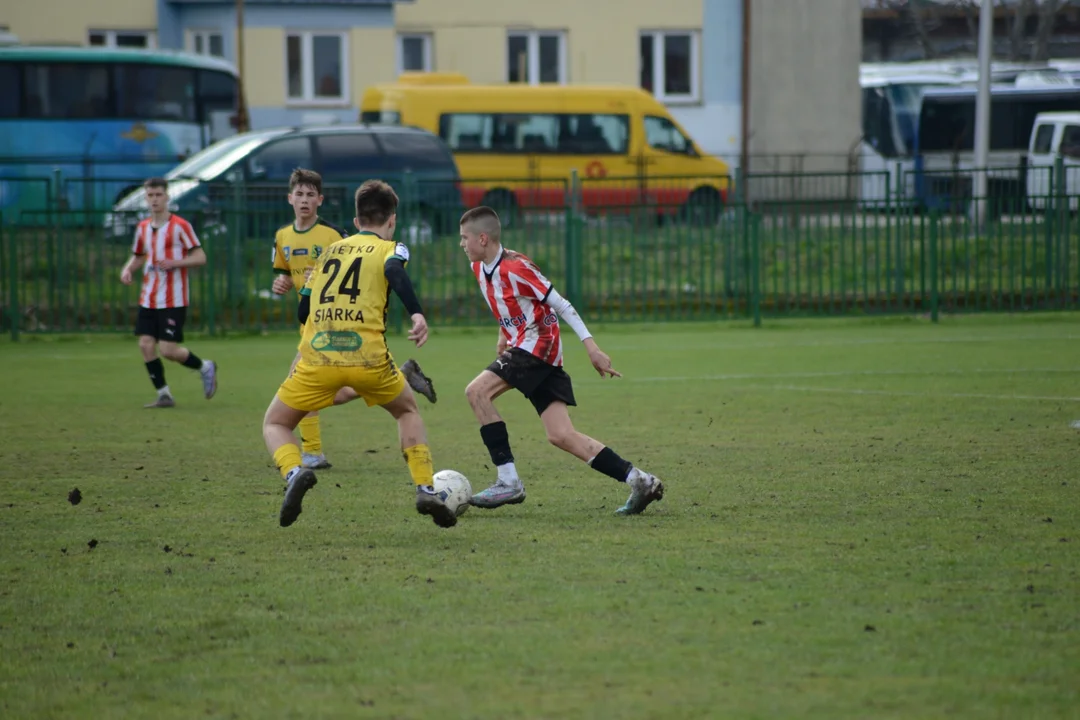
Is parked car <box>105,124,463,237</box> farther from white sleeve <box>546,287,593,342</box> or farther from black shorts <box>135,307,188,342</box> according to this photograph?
white sleeve <box>546,287,593,342</box>

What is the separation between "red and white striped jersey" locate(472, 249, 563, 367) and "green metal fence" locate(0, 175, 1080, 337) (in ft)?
41.6

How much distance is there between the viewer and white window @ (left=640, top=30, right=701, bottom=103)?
38844 millimetres

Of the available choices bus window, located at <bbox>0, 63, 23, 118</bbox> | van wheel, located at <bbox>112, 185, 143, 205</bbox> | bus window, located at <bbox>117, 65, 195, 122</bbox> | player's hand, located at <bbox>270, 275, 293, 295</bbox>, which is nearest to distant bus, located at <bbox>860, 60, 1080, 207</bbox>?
bus window, located at <bbox>117, 65, 195, 122</bbox>

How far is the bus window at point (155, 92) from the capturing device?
103 feet

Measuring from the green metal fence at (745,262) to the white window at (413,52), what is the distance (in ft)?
58.6

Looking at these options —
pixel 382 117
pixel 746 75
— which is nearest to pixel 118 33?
pixel 382 117

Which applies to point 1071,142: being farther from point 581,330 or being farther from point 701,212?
point 581,330

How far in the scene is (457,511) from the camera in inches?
296

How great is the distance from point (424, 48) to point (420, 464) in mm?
32366

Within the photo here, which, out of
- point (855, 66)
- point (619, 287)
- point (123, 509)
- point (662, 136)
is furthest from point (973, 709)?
point (855, 66)

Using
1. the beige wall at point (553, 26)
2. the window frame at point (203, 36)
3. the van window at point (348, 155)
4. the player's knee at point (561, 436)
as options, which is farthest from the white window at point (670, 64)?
the player's knee at point (561, 436)

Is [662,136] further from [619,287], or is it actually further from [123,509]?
[123,509]

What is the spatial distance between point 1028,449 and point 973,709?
5370mm

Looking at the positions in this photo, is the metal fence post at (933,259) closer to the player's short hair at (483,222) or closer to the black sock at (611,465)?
the black sock at (611,465)
